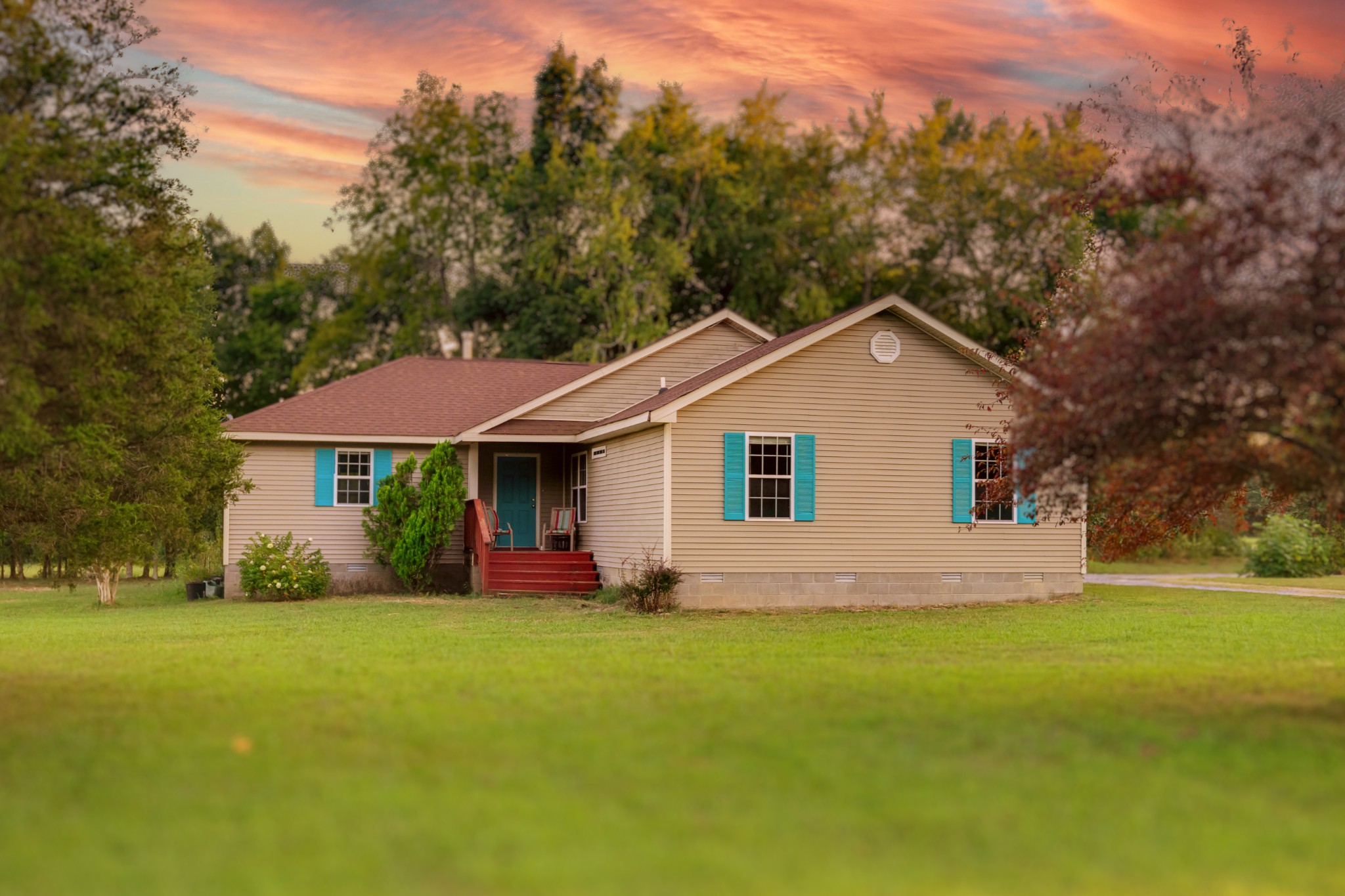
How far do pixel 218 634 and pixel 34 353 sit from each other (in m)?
6.48

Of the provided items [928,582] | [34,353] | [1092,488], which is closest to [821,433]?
[928,582]

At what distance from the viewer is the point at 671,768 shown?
23.8 ft

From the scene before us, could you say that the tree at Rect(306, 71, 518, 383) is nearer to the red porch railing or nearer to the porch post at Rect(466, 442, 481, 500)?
the porch post at Rect(466, 442, 481, 500)

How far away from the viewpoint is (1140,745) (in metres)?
8.04

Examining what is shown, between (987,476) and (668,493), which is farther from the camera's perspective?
(987,476)

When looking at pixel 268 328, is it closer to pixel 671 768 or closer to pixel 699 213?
pixel 699 213

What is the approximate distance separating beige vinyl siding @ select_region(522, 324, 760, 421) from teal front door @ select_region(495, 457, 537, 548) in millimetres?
1675

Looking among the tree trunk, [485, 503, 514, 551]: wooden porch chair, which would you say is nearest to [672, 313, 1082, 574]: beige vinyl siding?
[485, 503, 514, 551]: wooden porch chair

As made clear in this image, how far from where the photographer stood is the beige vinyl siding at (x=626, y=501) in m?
19.5

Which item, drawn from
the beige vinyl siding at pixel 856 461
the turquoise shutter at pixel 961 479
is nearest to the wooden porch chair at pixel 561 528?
the beige vinyl siding at pixel 856 461

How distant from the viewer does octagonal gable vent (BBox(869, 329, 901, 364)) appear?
20.0 meters

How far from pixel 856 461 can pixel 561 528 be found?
6.69m

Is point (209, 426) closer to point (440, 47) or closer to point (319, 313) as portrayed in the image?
point (440, 47)

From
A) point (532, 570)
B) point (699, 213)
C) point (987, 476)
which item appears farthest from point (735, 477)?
point (699, 213)
